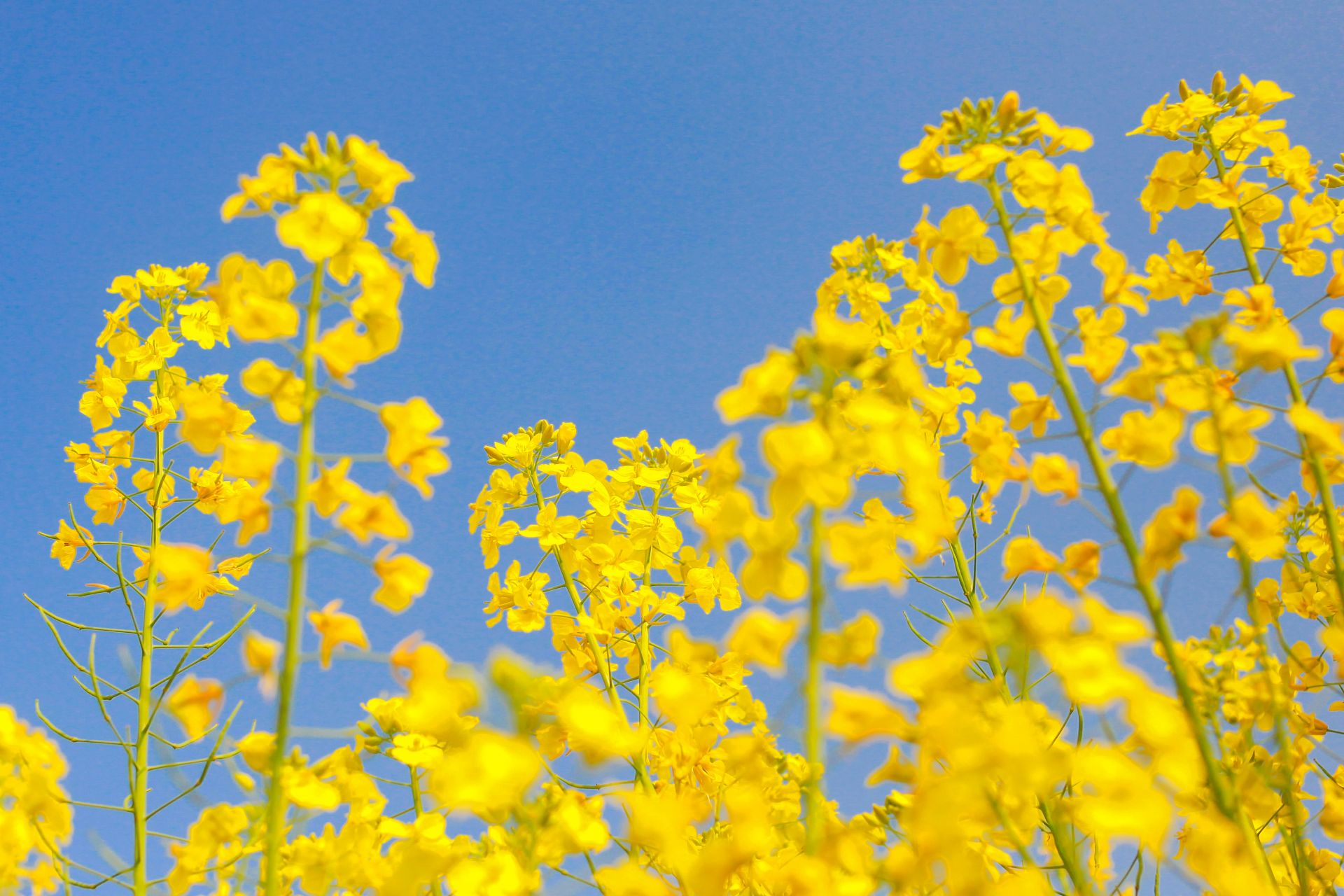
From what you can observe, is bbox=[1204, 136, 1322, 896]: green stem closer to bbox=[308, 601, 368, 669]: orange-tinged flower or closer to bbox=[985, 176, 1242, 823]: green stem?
bbox=[985, 176, 1242, 823]: green stem

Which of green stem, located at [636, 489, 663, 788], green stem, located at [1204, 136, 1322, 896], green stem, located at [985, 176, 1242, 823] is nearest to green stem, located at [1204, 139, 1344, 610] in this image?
green stem, located at [1204, 136, 1322, 896]

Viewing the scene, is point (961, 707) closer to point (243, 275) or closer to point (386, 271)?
point (386, 271)

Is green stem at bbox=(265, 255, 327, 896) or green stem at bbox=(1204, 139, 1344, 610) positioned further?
green stem at bbox=(1204, 139, 1344, 610)

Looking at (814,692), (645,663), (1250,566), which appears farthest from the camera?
(645,663)

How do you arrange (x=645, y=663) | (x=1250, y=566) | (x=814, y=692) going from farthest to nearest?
(x=645, y=663) < (x=1250, y=566) < (x=814, y=692)

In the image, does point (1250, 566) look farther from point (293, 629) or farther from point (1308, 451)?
point (293, 629)

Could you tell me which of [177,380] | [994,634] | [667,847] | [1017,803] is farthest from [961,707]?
[177,380]

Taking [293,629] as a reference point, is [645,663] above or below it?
above

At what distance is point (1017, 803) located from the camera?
1.14 metres

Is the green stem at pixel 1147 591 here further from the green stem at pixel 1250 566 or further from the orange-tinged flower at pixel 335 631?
the orange-tinged flower at pixel 335 631

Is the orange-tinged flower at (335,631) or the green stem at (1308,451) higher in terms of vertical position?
the green stem at (1308,451)

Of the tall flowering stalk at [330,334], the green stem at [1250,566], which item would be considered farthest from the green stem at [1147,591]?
the tall flowering stalk at [330,334]

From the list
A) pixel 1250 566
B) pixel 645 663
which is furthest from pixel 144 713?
pixel 1250 566

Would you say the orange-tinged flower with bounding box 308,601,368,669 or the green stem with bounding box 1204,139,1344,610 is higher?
the green stem with bounding box 1204,139,1344,610
